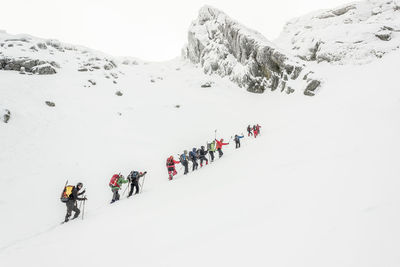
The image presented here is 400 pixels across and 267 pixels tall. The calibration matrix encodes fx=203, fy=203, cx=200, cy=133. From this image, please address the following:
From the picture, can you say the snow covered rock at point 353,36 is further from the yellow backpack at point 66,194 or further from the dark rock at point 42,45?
the dark rock at point 42,45

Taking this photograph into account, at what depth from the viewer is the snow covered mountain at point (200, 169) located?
338cm

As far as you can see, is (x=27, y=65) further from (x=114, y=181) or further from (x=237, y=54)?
(x=237, y=54)

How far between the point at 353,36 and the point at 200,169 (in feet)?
103

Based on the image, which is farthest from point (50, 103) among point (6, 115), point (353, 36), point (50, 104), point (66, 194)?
point (353, 36)

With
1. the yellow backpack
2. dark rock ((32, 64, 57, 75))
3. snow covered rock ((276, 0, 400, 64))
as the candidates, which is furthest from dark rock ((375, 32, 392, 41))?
dark rock ((32, 64, 57, 75))

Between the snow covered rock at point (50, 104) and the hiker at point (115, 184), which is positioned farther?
the snow covered rock at point (50, 104)

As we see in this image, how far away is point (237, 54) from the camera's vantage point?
4394 cm

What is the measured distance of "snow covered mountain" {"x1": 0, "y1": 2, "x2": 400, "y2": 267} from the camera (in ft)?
11.1

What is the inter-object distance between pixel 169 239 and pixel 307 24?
2312 inches

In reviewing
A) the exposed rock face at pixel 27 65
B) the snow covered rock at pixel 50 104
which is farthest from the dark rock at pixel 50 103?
the exposed rock face at pixel 27 65

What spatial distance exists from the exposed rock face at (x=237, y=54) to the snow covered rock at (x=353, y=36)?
170 inches

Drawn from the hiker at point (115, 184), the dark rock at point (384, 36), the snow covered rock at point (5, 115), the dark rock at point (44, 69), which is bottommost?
the hiker at point (115, 184)

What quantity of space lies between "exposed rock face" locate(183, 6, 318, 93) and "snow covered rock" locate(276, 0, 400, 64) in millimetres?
4306

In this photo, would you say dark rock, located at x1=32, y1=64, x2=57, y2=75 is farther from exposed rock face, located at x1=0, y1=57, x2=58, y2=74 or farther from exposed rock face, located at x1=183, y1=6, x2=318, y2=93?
exposed rock face, located at x1=183, y1=6, x2=318, y2=93
